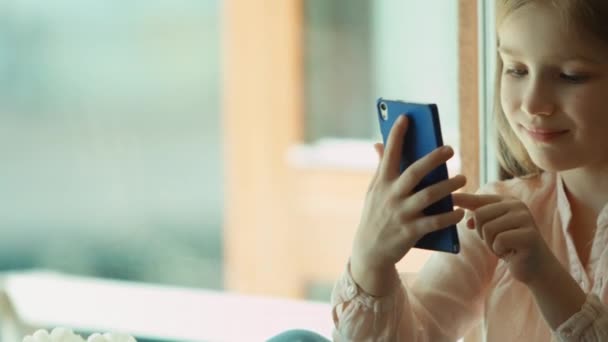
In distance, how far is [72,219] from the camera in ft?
15.1

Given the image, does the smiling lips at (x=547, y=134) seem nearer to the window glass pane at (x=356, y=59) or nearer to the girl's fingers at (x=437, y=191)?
the girl's fingers at (x=437, y=191)

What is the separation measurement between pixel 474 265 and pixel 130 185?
3.62 meters

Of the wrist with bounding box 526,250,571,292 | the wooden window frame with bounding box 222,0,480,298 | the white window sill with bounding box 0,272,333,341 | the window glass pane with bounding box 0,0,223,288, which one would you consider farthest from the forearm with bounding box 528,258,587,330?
the window glass pane with bounding box 0,0,223,288

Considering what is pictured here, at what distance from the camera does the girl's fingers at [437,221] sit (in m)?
0.92

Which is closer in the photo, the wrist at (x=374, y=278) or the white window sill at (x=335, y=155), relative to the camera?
the wrist at (x=374, y=278)

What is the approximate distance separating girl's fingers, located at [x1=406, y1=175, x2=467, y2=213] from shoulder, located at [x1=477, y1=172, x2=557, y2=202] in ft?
0.57

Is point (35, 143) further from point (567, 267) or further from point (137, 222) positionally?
point (567, 267)

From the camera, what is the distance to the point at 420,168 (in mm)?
919

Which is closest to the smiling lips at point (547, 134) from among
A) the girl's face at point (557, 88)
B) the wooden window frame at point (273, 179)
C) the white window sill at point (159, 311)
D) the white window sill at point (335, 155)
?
the girl's face at point (557, 88)

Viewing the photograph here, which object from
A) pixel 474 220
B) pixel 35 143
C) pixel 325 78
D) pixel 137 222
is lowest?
pixel 137 222

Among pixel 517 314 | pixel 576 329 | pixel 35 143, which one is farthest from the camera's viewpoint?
pixel 35 143

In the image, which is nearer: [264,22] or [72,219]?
[264,22]

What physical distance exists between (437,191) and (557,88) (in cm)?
14

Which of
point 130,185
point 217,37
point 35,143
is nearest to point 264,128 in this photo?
point 217,37
